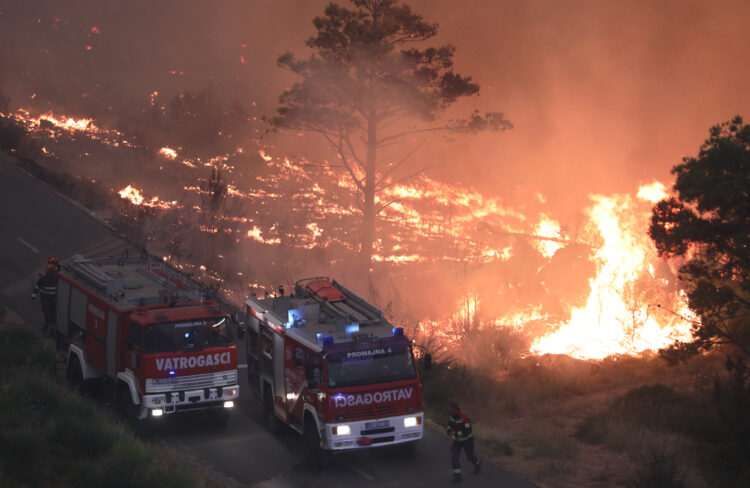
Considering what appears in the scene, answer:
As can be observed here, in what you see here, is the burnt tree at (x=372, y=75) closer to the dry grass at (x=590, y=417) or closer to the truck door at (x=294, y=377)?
the dry grass at (x=590, y=417)

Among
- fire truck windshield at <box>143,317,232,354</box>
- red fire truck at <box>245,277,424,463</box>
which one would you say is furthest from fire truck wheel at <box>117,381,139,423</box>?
red fire truck at <box>245,277,424,463</box>

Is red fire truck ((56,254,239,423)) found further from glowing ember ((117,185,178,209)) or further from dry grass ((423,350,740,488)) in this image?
glowing ember ((117,185,178,209))

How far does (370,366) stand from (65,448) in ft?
17.0

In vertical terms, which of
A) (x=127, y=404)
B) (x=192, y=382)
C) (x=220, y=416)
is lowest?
(x=220, y=416)

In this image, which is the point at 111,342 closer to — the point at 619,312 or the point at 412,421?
the point at 412,421

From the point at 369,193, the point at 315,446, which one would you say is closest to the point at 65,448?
the point at 315,446

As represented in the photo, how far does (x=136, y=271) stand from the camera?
1834cm

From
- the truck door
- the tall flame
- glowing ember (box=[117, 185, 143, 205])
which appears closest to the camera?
the truck door

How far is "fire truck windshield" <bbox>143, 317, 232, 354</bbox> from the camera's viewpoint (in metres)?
15.0

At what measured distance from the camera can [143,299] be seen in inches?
621

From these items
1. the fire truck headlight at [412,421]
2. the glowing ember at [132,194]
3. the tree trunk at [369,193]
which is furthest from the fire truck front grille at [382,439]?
the glowing ember at [132,194]

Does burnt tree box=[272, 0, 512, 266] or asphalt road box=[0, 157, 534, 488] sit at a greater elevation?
burnt tree box=[272, 0, 512, 266]

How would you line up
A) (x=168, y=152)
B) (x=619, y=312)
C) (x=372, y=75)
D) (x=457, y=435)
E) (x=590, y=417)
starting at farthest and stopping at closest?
(x=168, y=152), (x=372, y=75), (x=619, y=312), (x=590, y=417), (x=457, y=435)

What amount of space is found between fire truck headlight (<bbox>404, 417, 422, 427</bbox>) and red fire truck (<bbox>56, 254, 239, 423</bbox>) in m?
3.79
